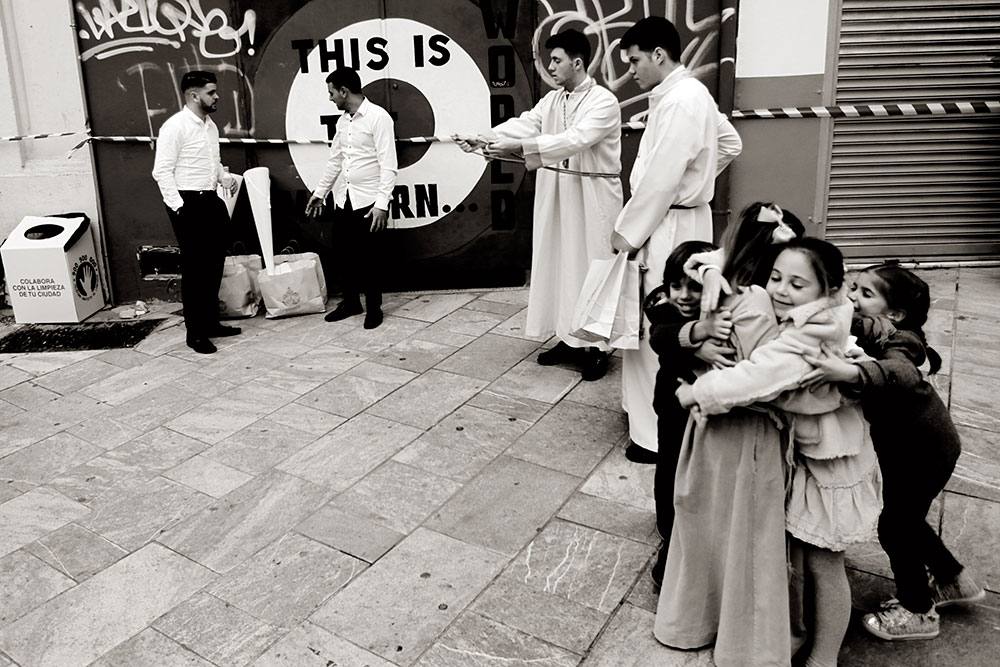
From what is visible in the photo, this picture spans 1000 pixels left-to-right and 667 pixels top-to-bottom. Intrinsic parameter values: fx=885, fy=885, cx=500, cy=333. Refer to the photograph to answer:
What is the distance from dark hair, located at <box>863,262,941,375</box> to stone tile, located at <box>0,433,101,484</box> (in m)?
3.82

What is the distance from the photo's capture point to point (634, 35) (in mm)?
3896

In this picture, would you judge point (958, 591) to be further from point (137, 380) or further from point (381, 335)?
point (137, 380)

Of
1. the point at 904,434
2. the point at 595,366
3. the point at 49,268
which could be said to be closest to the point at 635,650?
the point at 904,434

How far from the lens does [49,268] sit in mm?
6723

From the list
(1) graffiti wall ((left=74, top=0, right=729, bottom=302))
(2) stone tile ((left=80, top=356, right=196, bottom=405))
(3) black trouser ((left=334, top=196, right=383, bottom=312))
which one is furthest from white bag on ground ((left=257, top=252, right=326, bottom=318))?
(2) stone tile ((left=80, top=356, right=196, bottom=405))

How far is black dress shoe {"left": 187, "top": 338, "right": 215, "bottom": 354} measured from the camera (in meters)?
6.04

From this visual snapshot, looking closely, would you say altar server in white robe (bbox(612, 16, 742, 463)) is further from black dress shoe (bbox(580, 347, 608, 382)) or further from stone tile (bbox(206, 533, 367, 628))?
stone tile (bbox(206, 533, 367, 628))

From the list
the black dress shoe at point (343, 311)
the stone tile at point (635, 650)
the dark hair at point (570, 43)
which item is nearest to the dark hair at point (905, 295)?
the stone tile at point (635, 650)

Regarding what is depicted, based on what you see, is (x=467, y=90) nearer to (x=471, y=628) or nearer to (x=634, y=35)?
(x=634, y=35)

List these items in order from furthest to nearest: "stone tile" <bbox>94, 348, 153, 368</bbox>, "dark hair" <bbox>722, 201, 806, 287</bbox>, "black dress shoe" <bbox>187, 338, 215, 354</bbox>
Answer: "black dress shoe" <bbox>187, 338, 215, 354</bbox>
"stone tile" <bbox>94, 348, 153, 368</bbox>
"dark hair" <bbox>722, 201, 806, 287</bbox>

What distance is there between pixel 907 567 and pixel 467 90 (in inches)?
200

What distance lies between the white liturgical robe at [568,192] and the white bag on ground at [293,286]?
6.50 ft

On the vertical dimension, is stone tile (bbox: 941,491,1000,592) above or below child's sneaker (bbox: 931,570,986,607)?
below

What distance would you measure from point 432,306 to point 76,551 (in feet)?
11.8
